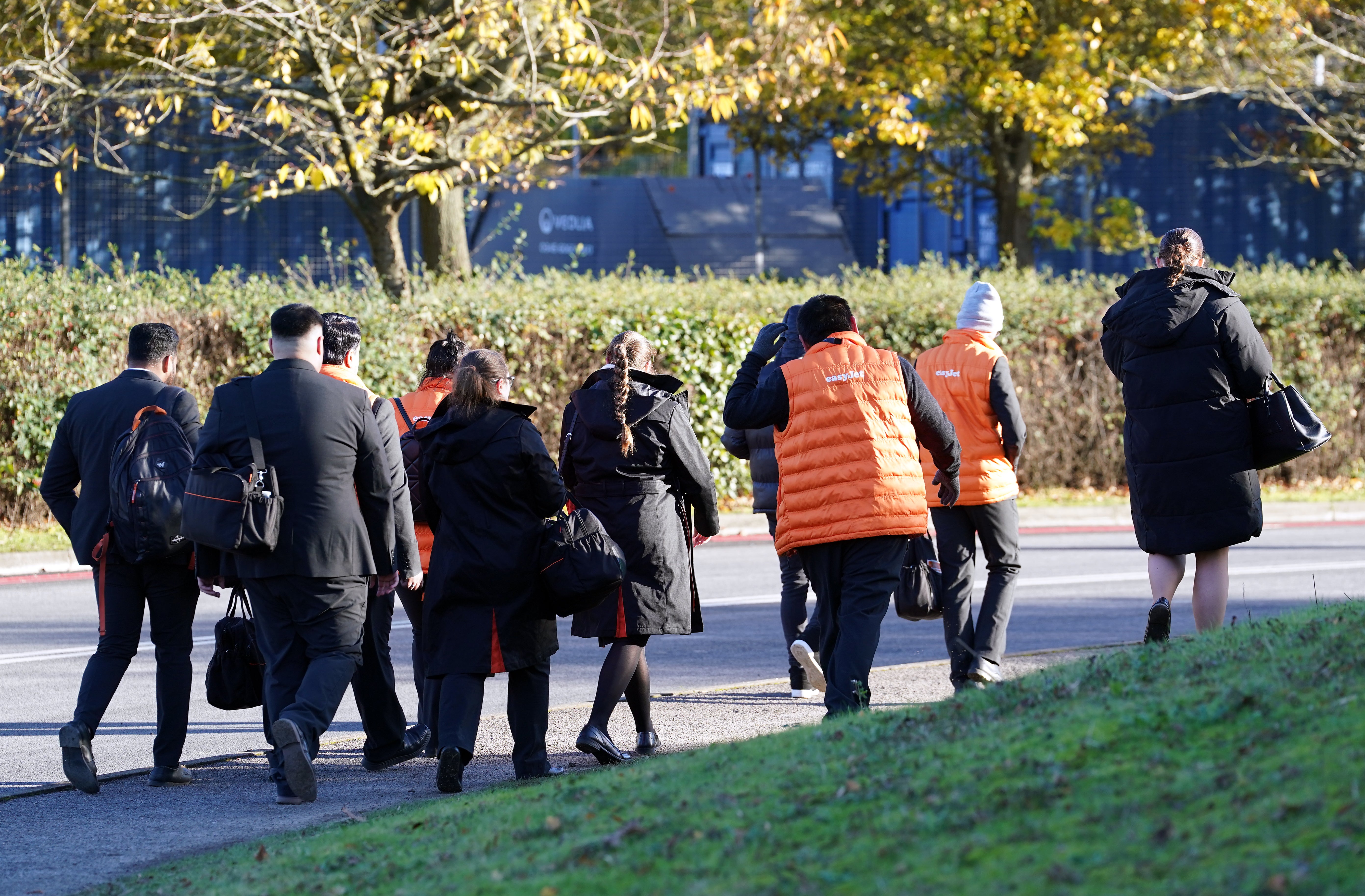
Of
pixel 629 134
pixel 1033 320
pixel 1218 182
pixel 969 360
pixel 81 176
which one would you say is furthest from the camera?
pixel 1218 182

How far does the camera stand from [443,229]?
18562 millimetres

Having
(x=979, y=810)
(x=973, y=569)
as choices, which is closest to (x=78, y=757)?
(x=979, y=810)

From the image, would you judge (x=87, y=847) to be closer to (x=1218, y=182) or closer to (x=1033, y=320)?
(x=1033, y=320)

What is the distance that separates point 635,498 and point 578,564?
0.67 meters

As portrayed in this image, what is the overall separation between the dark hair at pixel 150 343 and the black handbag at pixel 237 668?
3.73 feet

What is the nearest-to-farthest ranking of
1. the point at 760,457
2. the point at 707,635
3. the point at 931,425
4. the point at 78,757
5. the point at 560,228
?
the point at 78,757
the point at 931,425
the point at 760,457
the point at 707,635
the point at 560,228

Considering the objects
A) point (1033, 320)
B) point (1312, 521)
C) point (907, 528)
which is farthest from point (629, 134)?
point (907, 528)

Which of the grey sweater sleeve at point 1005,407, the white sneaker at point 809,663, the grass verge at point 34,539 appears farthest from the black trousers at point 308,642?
the grass verge at point 34,539

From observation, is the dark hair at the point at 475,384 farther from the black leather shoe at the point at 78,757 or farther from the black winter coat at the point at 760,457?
the black leather shoe at the point at 78,757

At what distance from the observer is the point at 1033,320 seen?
704 inches

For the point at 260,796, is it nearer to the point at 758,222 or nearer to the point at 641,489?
the point at 641,489

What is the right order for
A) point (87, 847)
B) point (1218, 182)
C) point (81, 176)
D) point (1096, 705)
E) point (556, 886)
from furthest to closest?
point (1218, 182) < point (81, 176) < point (87, 847) < point (1096, 705) < point (556, 886)

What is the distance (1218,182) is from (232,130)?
18355 mm

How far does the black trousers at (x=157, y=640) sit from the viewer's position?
20.2ft
